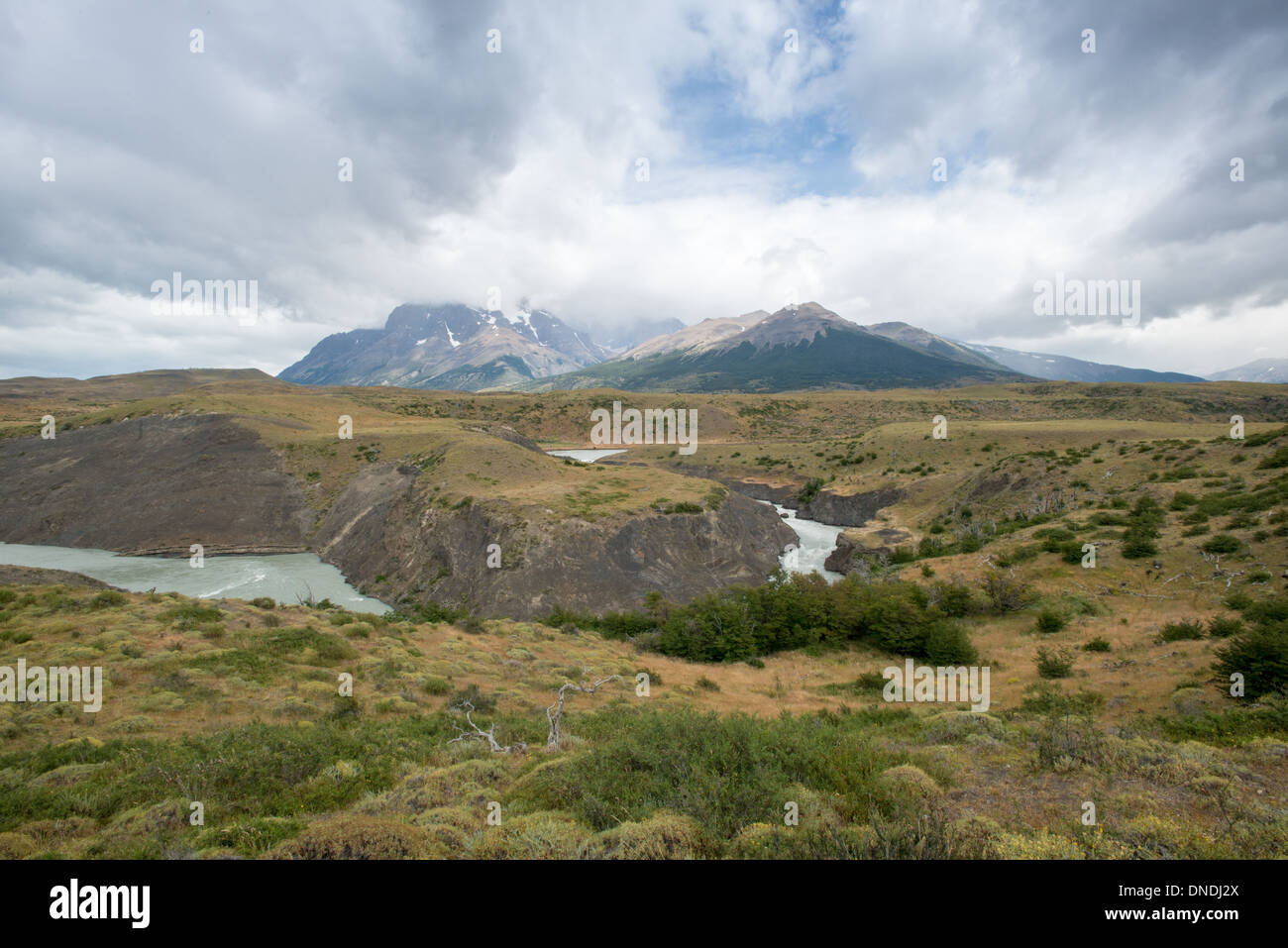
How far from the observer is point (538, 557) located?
3178cm

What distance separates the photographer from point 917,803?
22.9 feet

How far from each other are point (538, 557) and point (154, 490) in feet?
149

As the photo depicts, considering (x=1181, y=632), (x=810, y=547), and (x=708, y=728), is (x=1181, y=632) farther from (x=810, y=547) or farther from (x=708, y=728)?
(x=810, y=547)

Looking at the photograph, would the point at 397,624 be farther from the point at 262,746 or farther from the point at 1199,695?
the point at 1199,695

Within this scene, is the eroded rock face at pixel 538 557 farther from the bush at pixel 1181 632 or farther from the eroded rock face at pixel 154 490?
the bush at pixel 1181 632

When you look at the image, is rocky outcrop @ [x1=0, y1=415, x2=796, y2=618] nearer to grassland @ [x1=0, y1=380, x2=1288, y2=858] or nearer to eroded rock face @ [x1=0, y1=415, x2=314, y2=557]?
eroded rock face @ [x1=0, y1=415, x2=314, y2=557]

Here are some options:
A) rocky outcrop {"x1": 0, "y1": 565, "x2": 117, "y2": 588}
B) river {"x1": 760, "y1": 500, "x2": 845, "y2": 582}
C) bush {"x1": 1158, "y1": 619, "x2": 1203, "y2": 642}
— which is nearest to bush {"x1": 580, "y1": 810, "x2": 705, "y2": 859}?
bush {"x1": 1158, "y1": 619, "x2": 1203, "y2": 642}

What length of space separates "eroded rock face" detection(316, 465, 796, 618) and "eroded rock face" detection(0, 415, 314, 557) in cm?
1078

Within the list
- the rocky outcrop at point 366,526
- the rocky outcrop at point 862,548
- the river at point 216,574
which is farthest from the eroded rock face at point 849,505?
the river at point 216,574

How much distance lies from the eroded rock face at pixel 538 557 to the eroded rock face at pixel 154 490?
424 inches

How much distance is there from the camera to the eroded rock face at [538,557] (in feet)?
101

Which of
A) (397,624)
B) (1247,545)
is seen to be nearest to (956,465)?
(1247,545)

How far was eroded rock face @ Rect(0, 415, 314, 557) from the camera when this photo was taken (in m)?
45.7
